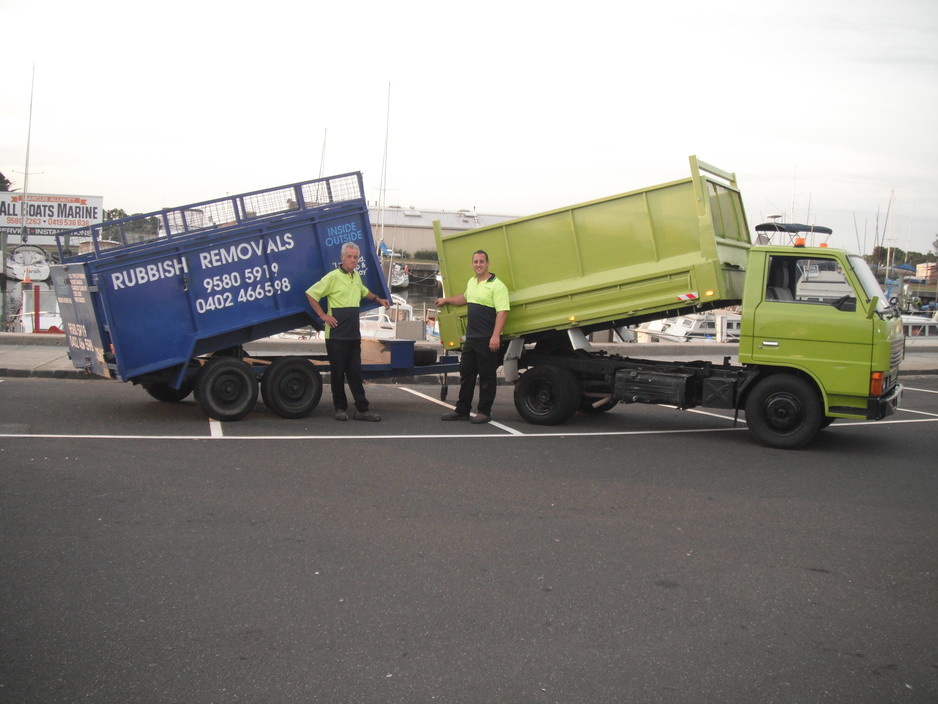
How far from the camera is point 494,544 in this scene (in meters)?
5.89

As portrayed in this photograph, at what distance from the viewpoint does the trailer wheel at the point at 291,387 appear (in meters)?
10.6

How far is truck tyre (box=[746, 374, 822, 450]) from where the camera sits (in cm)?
942

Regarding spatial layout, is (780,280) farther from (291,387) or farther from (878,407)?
(291,387)

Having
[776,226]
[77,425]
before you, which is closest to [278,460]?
[77,425]

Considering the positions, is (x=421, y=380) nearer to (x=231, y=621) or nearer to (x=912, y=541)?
(x=912, y=541)

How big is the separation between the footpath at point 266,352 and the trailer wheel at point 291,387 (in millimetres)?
2922

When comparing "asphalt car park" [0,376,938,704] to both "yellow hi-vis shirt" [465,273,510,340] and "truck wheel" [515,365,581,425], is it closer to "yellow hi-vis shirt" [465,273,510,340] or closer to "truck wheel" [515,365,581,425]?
"truck wheel" [515,365,581,425]

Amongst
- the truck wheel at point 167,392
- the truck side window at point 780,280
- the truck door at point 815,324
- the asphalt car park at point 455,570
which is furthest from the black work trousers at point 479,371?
the truck wheel at point 167,392

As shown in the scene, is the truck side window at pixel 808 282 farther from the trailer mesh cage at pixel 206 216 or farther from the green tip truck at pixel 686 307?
the trailer mesh cage at pixel 206 216

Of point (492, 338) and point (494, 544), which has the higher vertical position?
point (492, 338)

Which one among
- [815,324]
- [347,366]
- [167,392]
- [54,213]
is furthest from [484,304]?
[54,213]

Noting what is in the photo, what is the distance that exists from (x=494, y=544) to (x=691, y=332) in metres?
28.2

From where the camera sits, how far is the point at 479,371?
35.2 ft

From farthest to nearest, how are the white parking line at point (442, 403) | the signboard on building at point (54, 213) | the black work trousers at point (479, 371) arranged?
the signboard on building at point (54, 213), the black work trousers at point (479, 371), the white parking line at point (442, 403)
